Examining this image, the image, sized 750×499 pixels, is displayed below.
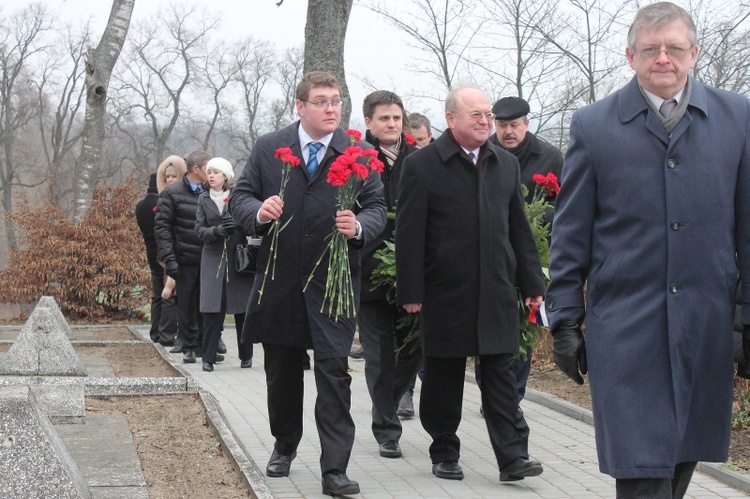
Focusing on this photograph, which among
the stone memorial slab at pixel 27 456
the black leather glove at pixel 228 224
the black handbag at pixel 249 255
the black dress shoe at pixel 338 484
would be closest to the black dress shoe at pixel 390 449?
the black dress shoe at pixel 338 484

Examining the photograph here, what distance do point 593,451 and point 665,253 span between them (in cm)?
371

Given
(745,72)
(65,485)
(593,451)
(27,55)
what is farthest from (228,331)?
(27,55)

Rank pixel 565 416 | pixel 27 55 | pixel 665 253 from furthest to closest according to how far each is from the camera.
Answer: pixel 27 55
pixel 565 416
pixel 665 253

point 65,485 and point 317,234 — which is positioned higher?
point 317,234

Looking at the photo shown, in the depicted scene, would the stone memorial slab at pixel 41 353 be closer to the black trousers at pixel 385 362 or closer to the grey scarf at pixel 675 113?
the black trousers at pixel 385 362

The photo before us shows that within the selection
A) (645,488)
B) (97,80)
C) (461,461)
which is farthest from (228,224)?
(97,80)

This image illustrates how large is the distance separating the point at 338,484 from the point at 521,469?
103 centimetres

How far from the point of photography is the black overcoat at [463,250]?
659 cm

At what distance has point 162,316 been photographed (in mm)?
14797

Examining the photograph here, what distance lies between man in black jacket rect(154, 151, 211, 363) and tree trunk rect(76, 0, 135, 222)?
849cm

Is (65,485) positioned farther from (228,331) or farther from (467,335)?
(228,331)

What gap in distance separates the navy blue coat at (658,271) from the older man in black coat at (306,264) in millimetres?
2057

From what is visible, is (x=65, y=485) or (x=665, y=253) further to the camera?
(x=65, y=485)

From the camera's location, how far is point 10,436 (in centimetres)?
478
